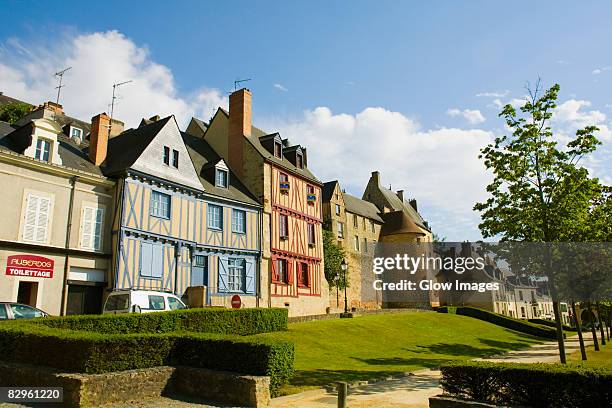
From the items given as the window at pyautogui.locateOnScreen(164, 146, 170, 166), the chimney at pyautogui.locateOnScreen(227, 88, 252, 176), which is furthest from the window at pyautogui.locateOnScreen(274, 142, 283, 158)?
the window at pyautogui.locateOnScreen(164, 146, 170, 166)

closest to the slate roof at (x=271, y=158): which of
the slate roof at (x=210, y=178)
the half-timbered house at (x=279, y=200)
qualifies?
the half-timbered house at (x=279, y=200)

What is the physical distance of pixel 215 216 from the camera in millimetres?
24000

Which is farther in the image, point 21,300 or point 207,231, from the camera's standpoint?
point 207,231

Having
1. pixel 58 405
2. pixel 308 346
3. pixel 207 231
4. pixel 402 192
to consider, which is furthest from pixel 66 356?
pixel 402 192

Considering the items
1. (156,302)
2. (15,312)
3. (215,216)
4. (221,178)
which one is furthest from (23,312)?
(221,178)

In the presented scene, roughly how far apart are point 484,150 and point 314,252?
1688 centimetres

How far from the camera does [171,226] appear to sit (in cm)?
2130

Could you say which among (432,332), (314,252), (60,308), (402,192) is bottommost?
(432,332)

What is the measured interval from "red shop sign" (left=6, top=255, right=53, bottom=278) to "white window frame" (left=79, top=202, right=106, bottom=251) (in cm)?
154

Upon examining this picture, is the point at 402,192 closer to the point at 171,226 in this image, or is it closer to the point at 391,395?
the point at 171,226

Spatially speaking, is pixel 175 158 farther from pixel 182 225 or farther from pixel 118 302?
pixel 118 302

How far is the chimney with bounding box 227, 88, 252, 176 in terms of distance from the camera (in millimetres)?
27969

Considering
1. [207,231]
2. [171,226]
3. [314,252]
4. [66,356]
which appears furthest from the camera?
[314,252]

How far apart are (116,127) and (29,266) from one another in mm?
11826
